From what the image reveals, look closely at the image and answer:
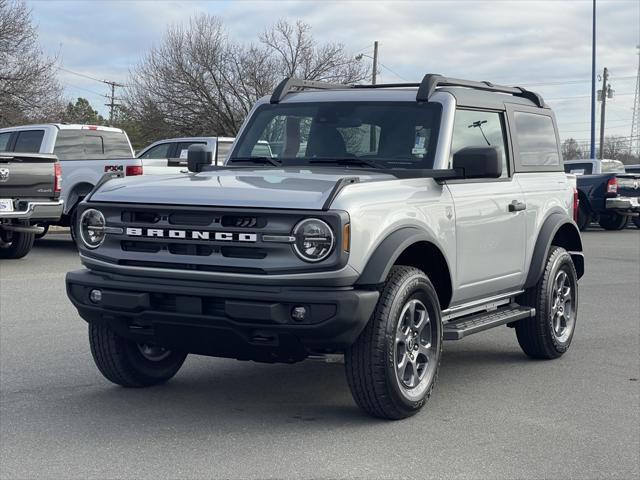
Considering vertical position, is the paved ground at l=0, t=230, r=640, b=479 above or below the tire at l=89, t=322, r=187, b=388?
below

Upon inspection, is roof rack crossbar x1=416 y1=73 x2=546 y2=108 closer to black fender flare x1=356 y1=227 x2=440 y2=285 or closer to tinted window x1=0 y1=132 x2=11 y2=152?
black fender flare x1=356 y1=227 x2=440 y2=285

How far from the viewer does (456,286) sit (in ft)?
19.8

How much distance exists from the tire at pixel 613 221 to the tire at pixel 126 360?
791 inches

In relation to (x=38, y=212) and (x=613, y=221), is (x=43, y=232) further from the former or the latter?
(x=613, y=221)

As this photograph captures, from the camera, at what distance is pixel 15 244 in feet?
45.1

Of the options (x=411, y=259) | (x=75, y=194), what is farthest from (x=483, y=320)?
(x=75, y=194)

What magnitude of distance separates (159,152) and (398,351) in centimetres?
1225

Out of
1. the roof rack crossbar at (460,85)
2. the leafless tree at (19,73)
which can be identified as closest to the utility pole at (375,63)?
the leafless tree at (19,73)

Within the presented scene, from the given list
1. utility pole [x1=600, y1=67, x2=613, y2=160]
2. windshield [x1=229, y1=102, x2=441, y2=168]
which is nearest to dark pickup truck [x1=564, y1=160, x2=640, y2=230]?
windshield [x1=229, y1=102, x2=441, y2=168]

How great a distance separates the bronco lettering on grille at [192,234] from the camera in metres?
4.96

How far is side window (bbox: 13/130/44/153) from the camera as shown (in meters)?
15.2

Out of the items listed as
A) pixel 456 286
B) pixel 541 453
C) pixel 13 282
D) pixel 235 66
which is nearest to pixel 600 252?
pixel 13 282

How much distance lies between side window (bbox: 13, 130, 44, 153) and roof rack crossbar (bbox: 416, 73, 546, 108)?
A: 966 centimetres

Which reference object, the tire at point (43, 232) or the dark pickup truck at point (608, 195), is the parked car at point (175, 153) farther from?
the dark pickup truck at point (608, 195)
